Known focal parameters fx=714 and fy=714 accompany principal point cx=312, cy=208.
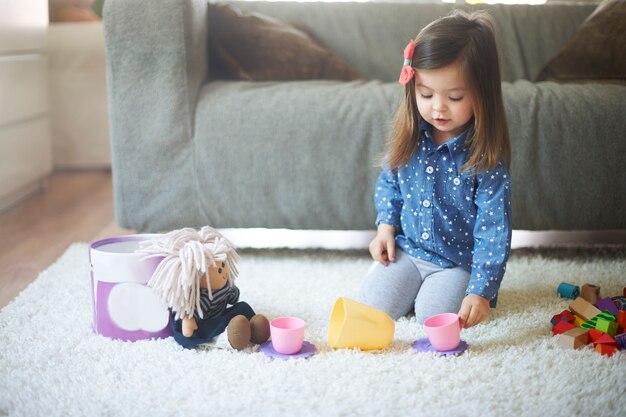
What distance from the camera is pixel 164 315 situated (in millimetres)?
1278

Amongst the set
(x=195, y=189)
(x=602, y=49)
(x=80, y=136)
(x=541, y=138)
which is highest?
(x=602, y=49)

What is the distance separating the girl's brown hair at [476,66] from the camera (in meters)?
1.30

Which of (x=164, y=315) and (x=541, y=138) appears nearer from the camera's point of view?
(x=164, y=315)

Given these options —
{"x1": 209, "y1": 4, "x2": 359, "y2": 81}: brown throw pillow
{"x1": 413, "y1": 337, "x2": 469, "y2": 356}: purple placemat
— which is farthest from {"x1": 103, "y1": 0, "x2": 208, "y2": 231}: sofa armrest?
{"x1": 413, "y1": 337, "x2": 469, "y2": 356}: purple placemat

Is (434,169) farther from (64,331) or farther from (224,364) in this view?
(64,331)

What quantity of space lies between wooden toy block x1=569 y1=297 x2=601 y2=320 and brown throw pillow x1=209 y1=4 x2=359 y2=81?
1013 millimetres

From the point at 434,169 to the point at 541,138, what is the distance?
0.41 meters

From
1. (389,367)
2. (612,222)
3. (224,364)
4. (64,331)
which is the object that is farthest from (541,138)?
(64,331)

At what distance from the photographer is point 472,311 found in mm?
1274

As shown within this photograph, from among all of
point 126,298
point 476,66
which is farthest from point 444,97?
point 126,298

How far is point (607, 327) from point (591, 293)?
0.23 metres

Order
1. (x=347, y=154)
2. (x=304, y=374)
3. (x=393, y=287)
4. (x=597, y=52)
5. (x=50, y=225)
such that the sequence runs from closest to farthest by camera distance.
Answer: (x=304, y=374) < (x=393, y=287) < (x=347, y=154) < (x=597, y=52) < (x=50, y=225)

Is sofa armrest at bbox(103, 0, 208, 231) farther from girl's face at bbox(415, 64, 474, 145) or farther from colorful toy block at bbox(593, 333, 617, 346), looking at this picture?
colorful toy block at bbox(593, 333, 617, 346)

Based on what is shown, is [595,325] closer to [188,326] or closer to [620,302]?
[620,302]
